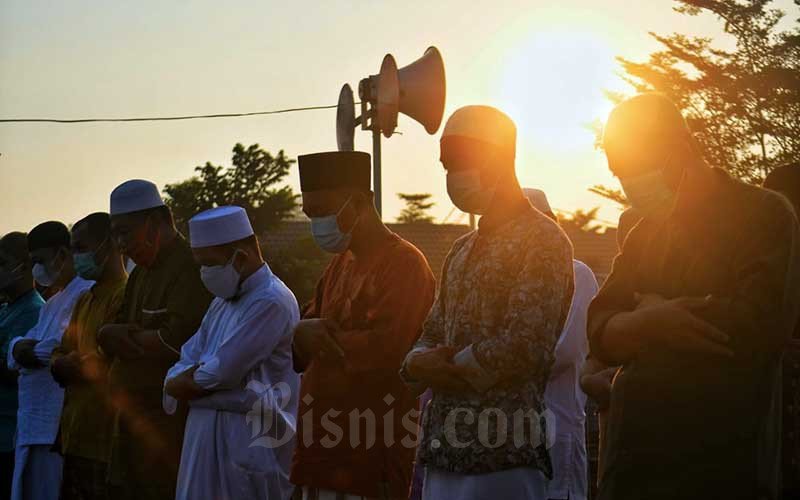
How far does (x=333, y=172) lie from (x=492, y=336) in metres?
1.59

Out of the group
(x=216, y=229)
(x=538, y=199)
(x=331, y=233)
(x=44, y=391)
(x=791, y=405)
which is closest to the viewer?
(x=791, y=405)

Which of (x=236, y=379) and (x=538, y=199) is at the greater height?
(x=538, y=199)

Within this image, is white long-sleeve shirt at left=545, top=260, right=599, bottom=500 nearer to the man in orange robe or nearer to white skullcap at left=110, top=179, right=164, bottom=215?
the man in orange robe

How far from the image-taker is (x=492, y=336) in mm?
4812

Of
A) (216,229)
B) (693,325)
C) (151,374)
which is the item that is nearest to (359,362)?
(216,229)

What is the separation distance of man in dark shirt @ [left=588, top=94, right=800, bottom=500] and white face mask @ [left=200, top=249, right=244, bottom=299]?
2.80 m

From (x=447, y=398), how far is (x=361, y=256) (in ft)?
4.23

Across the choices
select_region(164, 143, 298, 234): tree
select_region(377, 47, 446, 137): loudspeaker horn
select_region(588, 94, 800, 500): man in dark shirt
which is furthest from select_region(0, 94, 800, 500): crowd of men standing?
select_region(164, 143, 298, 234): tree

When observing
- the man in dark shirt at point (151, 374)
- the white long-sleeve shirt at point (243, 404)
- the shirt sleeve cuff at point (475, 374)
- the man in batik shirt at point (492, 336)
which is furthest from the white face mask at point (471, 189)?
the man in dark shirt at point (151, 374)

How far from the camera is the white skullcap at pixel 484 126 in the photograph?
5.04m

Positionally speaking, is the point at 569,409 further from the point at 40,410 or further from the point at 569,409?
the point at 40,410

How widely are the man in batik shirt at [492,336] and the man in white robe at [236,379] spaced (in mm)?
1686

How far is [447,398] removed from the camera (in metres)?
4.91

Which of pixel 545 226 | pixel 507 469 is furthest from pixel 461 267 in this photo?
pixel 507 469
